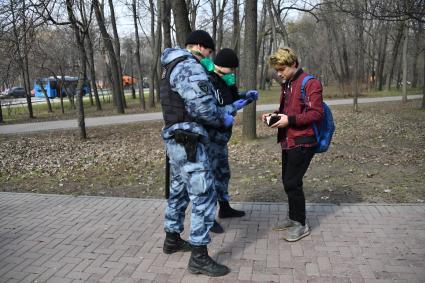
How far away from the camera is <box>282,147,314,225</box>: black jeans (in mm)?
3779

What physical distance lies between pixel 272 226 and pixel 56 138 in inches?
373

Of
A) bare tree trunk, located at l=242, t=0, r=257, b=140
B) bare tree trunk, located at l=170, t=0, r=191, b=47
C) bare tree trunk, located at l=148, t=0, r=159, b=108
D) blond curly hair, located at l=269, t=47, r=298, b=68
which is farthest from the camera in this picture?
bare tree trunk, located at l=148, t=0, r=159, b=108

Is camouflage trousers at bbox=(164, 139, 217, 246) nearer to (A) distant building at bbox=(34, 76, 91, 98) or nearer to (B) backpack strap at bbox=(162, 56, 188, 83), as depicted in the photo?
(B) backpack strap at bbox=(162, 56, 188, 83)

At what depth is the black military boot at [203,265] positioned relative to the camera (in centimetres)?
338

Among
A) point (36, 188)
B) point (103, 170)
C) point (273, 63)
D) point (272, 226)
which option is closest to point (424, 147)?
point (272, 226)

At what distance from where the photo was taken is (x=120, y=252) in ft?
12.9

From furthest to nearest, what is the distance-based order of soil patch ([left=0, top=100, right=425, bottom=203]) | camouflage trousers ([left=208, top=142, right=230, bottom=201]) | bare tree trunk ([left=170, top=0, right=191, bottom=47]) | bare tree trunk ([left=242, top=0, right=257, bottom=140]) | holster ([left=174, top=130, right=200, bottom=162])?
bare tree trunk ([left=242, top=0, right=257, bottom=140])
bare tree trunk ([left=170, top=0, right=191, bottom=47])
soil patch ([left=0, top=100, right=425, bottom=203])
camouflage trousers ([left=208, top=142, right=230, bottom=201])
holster ([left=174, top=130, right=200, bottom=162])

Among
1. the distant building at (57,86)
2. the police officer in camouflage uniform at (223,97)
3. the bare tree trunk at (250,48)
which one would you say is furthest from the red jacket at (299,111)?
the distant building at (57,86)

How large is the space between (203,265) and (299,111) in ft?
5.44

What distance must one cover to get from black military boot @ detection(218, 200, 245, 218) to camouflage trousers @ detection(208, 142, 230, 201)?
0.24ft

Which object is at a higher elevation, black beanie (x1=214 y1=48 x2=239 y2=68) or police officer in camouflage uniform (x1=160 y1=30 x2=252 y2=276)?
black beanie (x1=214 y1=48 x2=239 y2=68)

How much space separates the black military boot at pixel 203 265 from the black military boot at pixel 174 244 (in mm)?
417

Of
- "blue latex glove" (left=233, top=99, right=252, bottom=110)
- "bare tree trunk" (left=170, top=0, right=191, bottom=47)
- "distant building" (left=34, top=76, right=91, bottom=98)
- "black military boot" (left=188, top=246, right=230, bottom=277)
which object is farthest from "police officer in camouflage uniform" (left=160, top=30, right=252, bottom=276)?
"distant building" (left=34, top=76, right=91, bottom=98)

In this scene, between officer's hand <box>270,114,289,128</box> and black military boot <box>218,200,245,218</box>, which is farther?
black military boot <box>218,200,245,218</box>
